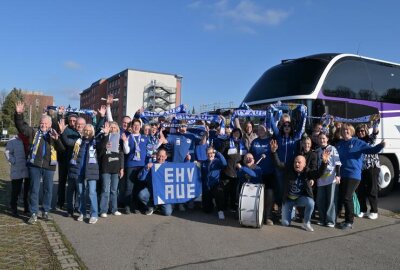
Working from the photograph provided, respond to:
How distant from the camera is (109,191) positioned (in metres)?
7.27

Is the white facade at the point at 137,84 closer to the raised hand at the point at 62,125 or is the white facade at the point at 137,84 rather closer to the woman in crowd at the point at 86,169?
the raised hand at the point at 62,125

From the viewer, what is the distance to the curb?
470cm

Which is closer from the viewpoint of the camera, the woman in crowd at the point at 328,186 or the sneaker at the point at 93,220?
the sneaker at the point at 93,220

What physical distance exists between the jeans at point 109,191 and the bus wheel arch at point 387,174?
6.94m

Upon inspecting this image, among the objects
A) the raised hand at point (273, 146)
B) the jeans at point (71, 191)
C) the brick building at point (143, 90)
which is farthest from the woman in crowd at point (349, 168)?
the brick building at point (143, 90)

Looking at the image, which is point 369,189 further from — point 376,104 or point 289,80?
point 376,104

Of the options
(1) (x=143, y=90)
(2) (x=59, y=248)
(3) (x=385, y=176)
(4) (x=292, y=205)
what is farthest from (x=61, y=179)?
(1) (x=143, y=90)

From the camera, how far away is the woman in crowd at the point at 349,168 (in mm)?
6922

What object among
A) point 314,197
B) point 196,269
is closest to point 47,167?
point 196,269

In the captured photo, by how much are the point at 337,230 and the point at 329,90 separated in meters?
4.05

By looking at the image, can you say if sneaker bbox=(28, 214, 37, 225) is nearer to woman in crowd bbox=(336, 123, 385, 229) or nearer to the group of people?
the group of people

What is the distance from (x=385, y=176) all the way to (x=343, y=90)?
103 inches

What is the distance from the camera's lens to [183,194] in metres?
7.98

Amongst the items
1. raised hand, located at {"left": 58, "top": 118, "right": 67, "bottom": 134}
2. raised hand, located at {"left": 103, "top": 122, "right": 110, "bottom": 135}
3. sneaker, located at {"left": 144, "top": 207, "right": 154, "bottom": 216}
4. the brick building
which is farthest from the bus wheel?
Result: the brick building
